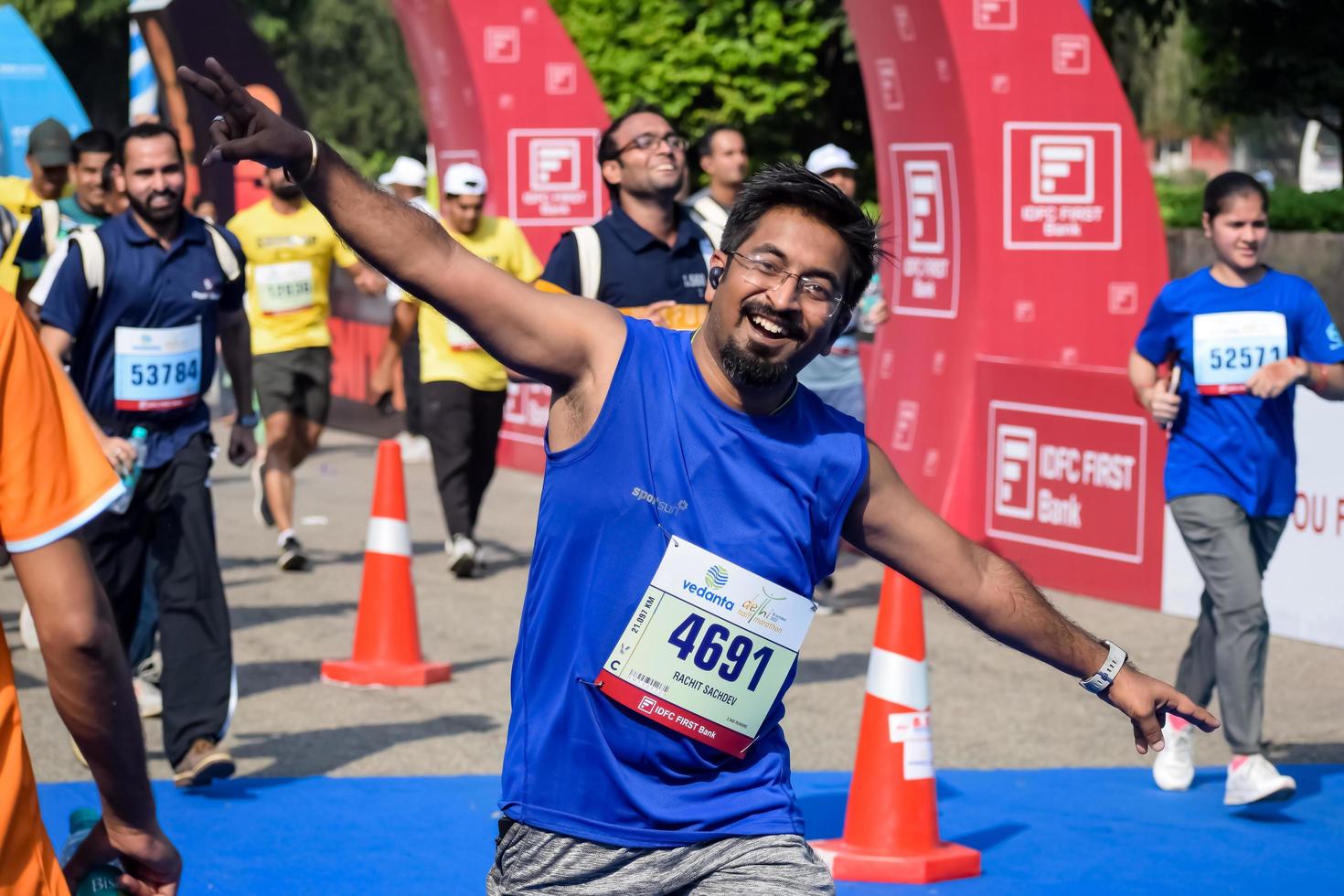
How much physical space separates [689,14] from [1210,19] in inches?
387

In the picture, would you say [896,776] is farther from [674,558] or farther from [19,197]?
[19,197]

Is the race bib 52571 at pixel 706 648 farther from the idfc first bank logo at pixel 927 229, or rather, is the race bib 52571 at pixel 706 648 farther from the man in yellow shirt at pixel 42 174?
the man in yellow shirt at pixel 42 174

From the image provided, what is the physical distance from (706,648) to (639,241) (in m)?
4.00

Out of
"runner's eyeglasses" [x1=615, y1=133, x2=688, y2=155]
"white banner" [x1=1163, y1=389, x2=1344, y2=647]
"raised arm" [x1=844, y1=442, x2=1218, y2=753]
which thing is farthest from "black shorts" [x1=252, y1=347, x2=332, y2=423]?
"raised arm" [x1=844, y1=442, x2=1218, y2=753]

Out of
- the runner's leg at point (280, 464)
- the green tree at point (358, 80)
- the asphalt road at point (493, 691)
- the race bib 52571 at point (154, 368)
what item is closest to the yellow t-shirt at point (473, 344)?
the runner's leg at point (280, 464)

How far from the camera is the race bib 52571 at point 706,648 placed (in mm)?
3471

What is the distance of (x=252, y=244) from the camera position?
11.8 m

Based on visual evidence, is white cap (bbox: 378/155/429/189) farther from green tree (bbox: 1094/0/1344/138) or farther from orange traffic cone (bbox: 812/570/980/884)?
green tree (bbox: 1094/0/1344/138)

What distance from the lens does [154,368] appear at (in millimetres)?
7043

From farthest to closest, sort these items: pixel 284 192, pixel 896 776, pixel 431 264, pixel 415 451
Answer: pixel 415 451 < pixel 284 192 < pixel 896 776 < pixel 431 264

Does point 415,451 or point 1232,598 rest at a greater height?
Answer: point 1232,598

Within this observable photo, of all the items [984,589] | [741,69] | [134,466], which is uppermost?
[741,69]

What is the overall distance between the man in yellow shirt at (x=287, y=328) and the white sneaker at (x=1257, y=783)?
249 inches

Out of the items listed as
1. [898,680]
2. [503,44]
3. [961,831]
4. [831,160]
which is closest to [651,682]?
[898,680]
